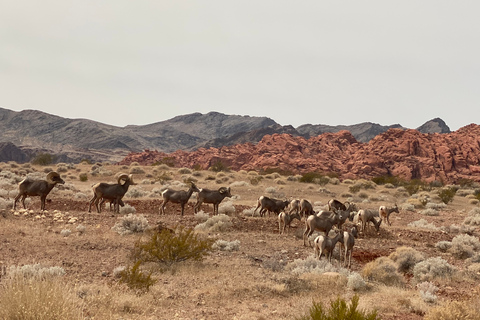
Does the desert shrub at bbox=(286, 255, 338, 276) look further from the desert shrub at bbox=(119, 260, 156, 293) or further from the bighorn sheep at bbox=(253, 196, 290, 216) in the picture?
the bighorn sheep at bbox=(253, 196, 290, 216)

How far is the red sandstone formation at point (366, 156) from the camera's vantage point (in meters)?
77.7

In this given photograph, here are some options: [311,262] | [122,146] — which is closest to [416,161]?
[311,262]

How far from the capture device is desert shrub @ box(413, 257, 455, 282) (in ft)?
35.5

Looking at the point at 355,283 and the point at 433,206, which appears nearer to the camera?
the point at 355,283

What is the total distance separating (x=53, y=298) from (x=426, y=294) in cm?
748

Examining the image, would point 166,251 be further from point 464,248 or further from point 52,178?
point 464,248

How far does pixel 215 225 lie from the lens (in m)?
15.6

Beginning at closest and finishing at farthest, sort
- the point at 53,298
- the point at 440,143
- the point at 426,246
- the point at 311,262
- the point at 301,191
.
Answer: the point at 53,298 → the point at 311,262 → the point at 426,246 → the point at 301,191 → the point at 440,143

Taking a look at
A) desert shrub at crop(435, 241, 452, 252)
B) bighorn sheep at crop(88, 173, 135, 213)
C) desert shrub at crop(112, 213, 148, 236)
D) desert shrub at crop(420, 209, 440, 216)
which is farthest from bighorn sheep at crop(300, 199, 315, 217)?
desert shrub at crop(420, 209, 440, 216)

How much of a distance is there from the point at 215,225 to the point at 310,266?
5.92 m

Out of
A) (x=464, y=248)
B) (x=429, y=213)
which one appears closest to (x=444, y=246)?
(x=464, y=248)

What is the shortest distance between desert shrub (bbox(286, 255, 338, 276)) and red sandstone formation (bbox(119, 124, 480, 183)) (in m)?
60.9

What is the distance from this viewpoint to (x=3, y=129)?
636ft

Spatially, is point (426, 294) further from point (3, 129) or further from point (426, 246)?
point (3, 129)
